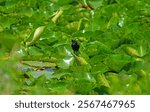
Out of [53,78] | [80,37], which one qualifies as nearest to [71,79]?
[53,78]

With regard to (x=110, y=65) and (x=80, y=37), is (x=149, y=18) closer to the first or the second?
(x=80, y=37)

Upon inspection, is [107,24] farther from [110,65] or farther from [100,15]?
[110,65]

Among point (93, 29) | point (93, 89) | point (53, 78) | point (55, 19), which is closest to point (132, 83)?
point (93, 89)

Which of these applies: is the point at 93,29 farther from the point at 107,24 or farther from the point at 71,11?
the point at 71,11

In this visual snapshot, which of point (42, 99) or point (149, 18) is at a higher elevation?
point (42, 99)

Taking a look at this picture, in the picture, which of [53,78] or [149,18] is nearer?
[53,78]

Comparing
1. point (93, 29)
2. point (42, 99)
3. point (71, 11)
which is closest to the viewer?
point (42, 99)

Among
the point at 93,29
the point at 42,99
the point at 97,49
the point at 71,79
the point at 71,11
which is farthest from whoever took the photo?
the point at 71,11

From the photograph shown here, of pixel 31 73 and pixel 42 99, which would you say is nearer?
pixel 42 99

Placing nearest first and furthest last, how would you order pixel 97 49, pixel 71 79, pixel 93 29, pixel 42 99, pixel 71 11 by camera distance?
pixel 42 99
pixel 71 79
pixel 97 49
pixel 93 29
pixel 71 11
